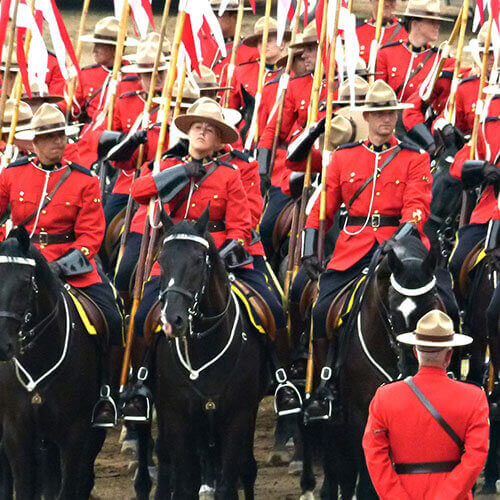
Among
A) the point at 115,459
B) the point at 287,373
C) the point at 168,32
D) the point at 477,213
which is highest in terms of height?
the point at 168,32

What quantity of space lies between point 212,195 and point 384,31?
7055 mm

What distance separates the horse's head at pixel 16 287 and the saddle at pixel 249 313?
3.62 feet

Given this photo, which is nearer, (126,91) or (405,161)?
(405,161)

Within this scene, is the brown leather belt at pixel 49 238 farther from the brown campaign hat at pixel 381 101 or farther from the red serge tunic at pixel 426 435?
the red serge tunic at pixel 426 435

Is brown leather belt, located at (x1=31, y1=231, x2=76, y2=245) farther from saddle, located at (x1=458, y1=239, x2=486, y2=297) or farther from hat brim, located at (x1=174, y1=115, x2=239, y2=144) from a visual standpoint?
saddle, located at (x1=458, y1=239, x2=486, y2=297)

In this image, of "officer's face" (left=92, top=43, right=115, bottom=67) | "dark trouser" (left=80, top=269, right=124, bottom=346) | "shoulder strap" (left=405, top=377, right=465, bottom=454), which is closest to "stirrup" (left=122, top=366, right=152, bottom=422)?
"dark trouser" (left=80, top=269, right=124, bottom=346)

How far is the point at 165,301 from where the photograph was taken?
11852 millimetres

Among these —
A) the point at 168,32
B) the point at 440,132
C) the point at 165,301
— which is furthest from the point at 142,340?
the point at 168,32

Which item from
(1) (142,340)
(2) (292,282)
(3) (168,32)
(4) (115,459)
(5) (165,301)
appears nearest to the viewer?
(5) (165,301)

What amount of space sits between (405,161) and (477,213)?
1826 mm

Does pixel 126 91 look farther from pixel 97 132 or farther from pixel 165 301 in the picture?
pixel 165 301

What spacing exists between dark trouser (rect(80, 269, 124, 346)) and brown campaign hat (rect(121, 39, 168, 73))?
4072mm

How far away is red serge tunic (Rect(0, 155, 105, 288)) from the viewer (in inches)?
542

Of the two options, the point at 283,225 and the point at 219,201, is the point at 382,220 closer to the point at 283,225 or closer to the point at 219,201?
the point at 219,201
